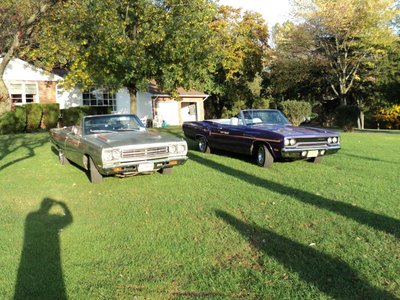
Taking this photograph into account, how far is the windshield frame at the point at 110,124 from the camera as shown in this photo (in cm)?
893

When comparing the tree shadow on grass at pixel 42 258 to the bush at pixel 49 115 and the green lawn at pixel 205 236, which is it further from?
the bush at pixel 49 115

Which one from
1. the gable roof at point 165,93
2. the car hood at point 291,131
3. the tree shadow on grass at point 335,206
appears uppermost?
the gable roof at point 165,93

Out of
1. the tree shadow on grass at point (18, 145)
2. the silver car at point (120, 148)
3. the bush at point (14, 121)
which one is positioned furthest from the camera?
the bush at point (14, 121)

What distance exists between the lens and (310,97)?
4162 cm

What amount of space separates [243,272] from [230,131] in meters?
6.83

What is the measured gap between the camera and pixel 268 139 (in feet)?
29.8

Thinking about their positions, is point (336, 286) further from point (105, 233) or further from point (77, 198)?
point (77, 198)

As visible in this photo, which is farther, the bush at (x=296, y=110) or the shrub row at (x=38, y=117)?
the bush at (x=296, y=110)

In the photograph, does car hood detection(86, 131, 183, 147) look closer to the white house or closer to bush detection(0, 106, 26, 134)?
the white house

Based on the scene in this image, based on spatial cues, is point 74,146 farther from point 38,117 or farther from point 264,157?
point 38,117

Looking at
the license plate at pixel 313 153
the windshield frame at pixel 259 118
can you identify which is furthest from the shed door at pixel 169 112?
the license plate at pixel 313 153

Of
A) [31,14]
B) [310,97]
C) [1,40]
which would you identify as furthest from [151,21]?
[310,97]

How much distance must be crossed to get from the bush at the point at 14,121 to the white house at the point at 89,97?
7.89 ft

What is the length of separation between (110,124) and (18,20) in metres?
15.0
